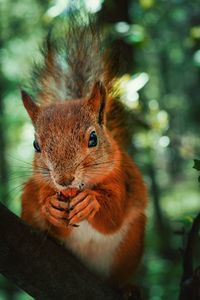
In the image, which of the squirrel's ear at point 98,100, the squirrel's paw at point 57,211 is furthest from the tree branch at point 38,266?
the squirrel's ear at point 98,100

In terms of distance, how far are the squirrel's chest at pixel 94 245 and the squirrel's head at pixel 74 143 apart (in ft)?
0.73

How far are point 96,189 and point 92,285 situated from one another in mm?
377

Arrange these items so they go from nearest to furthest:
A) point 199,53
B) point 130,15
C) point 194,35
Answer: point 199,53, point 194,35, point 130,15

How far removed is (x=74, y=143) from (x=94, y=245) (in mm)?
542

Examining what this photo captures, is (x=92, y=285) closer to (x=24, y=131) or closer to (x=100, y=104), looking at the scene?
(x=100, y=104)

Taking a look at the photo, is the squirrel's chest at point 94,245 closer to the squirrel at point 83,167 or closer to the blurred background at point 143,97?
the squirrel at point 83,167

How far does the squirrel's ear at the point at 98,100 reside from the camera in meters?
1.83

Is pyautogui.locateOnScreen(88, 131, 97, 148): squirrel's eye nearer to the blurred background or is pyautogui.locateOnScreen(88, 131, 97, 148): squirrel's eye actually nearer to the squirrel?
the squirrel

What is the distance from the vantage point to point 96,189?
1817mm

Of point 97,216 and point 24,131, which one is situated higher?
point 24,131

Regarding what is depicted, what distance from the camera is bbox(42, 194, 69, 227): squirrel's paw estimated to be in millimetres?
1630

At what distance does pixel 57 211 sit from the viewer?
1629mm

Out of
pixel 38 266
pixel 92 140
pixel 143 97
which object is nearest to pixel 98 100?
pixel 92 140

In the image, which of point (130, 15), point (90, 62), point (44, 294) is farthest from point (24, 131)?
point (44, 294)
